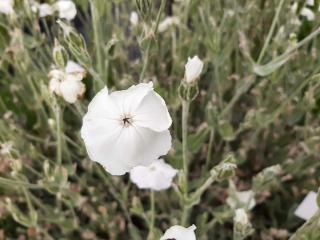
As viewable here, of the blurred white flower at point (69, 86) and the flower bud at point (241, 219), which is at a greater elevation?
the blurred white flower at point (69, 86)

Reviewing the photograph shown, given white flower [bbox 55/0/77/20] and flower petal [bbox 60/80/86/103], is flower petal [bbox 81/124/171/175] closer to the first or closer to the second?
flower petal [bbox 60/80/86/103]

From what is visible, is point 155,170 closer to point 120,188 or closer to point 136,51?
point 120,188

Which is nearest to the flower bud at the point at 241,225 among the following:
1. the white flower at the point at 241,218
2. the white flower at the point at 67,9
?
the white flower at the point at 241,218

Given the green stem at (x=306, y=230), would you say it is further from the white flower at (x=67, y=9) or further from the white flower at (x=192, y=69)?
the white flower at (x=67, y=9)

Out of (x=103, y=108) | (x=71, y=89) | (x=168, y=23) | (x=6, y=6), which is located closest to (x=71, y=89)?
(x=71, y=89)

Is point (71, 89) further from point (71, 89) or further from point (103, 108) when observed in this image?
point (103, 108)

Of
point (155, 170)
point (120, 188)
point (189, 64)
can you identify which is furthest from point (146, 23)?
point (120, 188)
